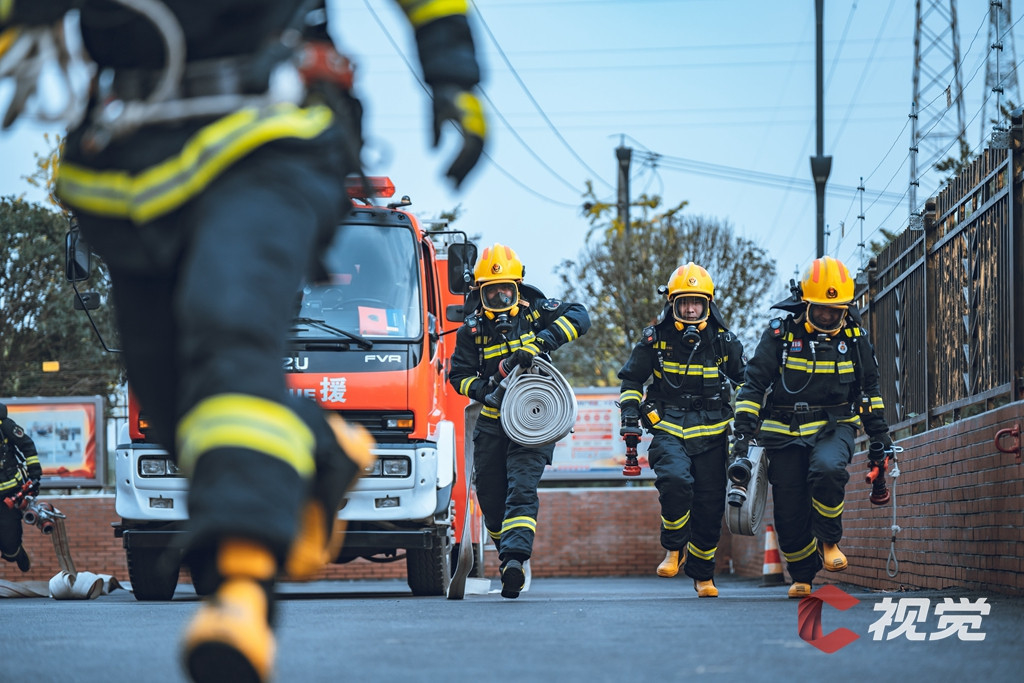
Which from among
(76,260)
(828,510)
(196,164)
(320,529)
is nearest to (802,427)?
(828,510)

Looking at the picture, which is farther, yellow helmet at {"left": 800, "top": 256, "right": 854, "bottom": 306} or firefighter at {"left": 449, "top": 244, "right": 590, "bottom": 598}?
firefighter at {"left": 449, "top": 244, "right": 590, "bottom": 598}

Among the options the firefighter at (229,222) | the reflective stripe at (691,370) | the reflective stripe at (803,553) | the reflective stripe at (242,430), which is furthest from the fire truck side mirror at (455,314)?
the reflective stripe at (242,430)

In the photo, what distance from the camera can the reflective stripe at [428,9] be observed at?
10.3 ft

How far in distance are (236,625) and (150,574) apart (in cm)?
949

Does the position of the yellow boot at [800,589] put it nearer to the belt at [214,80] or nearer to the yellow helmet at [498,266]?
the yellow helmet at [498,266]

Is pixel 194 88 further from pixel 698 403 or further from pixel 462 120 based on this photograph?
Answer: pixel 698 403

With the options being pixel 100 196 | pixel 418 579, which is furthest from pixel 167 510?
pixel 100 196

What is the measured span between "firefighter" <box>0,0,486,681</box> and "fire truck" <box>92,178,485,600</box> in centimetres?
772

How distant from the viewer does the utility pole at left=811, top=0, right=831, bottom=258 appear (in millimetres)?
23453

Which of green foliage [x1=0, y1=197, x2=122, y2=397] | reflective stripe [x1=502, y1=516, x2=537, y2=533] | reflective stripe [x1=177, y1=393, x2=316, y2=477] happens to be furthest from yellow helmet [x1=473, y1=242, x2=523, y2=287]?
green foliage [x1=0, y1=197, x2=122, y2=397]

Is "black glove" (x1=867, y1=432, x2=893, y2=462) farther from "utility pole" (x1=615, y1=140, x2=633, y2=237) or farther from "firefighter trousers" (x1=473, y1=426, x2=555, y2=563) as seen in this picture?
A: "utility pole" (x1=615, y1=140, x2=633, y2=237)

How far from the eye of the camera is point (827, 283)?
30.7 feet

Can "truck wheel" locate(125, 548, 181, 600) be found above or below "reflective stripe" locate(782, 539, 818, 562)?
below

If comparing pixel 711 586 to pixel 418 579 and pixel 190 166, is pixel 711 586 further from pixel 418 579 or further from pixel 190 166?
pixel 190 166
